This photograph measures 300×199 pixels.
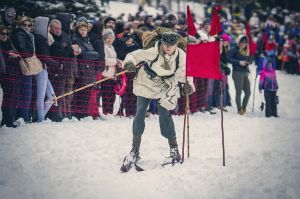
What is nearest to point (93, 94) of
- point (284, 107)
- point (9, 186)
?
point (9, 186)

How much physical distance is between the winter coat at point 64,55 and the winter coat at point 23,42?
22.6 inches

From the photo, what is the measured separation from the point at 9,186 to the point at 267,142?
4285 millimetres

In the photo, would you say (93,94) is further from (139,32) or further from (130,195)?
(130,195)

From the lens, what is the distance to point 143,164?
5.54 meters

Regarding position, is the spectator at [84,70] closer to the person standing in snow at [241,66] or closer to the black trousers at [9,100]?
the black trousers at [9,100]

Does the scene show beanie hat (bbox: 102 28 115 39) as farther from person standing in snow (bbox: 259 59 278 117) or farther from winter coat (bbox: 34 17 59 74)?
person standing in snow (bbox: 259 59 278 117)

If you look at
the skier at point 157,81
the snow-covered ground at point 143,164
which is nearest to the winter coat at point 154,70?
the skier at point 157,81

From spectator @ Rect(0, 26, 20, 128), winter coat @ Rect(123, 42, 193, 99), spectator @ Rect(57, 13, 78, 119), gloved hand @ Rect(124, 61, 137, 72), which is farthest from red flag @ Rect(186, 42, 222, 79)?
spectator @ Rect(0, 26, 20, 128)

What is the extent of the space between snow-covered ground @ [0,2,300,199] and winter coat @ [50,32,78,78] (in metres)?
1.03

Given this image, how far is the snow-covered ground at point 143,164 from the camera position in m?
4.46

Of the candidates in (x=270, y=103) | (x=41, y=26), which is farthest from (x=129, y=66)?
(x=270, y=103)

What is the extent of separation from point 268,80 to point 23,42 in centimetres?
629

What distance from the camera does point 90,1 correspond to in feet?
37.9

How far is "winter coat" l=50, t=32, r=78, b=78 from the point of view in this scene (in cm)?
769
